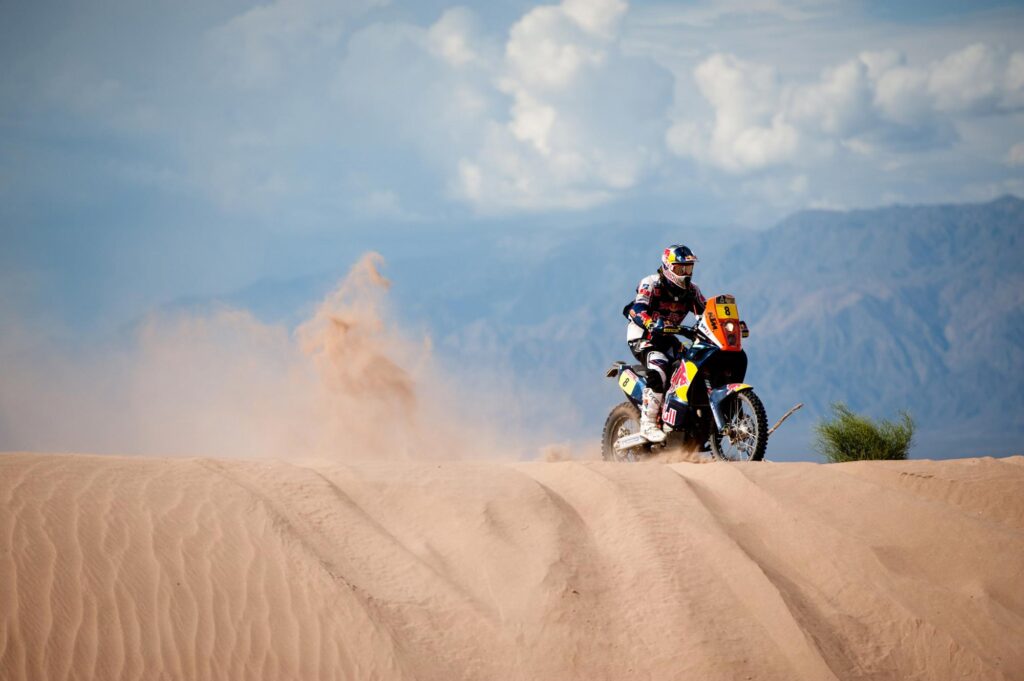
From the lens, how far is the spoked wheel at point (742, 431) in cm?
1071

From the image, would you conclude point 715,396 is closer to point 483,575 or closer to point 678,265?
point 678,265

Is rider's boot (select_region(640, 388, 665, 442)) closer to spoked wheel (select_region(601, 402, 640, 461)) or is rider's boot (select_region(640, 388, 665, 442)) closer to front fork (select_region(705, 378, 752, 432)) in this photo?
spoked wheel (select_region(601, 402, 640, 461))

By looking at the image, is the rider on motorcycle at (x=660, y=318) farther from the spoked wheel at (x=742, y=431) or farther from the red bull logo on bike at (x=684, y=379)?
the spoked wheel at (x=742, y=431)

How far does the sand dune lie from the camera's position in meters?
6.47

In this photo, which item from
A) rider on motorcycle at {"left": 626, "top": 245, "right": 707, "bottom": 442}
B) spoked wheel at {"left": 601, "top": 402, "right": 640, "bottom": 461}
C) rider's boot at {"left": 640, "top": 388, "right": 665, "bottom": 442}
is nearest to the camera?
rider's boot at {"left": 640, "top": 388, "right": 665, "bottom": 442}

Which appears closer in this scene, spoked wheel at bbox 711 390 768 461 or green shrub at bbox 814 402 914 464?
spoked wheel at bbox 711 390 768 461

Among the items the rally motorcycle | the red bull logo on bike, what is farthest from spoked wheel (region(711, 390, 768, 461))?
the red bull logo on bike

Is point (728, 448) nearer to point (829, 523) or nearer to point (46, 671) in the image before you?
point (829, 523)

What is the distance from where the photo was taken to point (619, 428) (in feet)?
42.7

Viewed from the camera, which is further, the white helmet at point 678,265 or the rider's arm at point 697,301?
the rider's arm at point 697,301

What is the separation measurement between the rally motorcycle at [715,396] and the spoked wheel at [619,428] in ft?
1.83

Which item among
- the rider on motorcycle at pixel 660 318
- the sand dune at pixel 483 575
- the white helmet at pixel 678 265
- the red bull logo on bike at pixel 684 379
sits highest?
the white helmet at pixel 678 265

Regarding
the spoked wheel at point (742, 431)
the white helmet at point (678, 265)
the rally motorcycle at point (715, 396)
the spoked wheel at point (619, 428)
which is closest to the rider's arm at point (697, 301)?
the white helmet at point (678, 265)

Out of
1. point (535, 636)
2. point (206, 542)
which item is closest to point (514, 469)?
point (535, 636)
